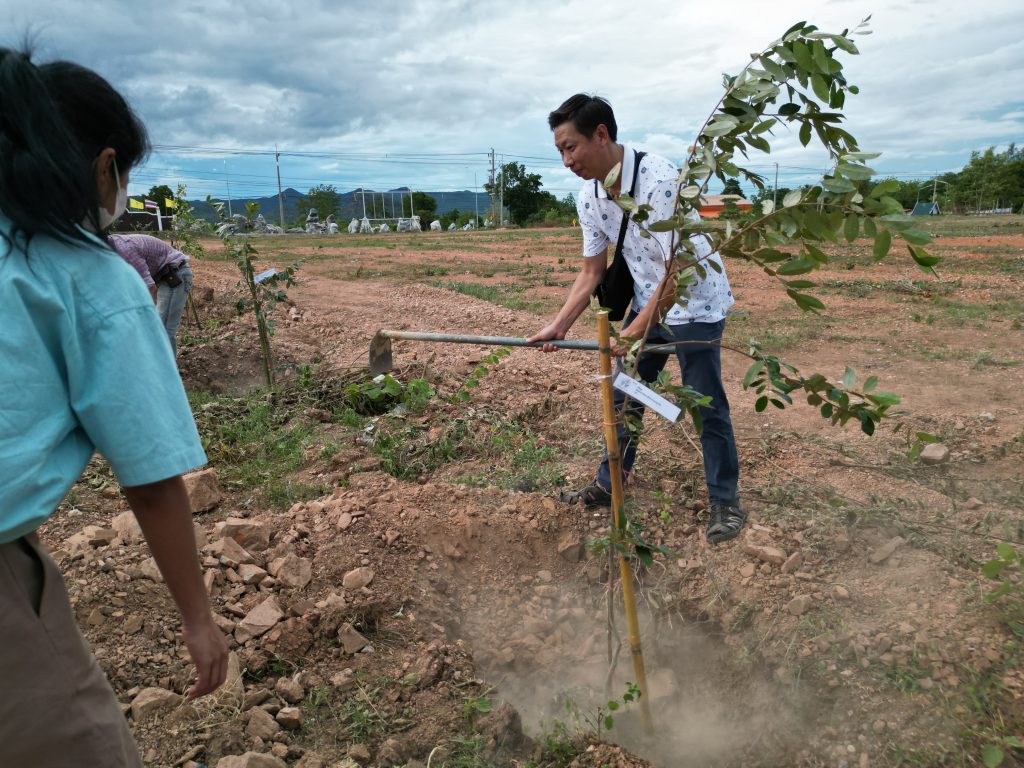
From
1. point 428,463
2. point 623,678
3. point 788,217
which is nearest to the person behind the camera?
point 788,217

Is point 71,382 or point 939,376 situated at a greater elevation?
point 71,382

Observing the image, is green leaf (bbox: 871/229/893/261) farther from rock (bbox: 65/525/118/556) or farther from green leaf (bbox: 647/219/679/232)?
rock (bbox: 65/525/118/556)

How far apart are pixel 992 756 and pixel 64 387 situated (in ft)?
7.08

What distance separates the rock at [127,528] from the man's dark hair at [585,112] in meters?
2.21

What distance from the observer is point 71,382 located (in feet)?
3.35

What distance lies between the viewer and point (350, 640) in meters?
2.39

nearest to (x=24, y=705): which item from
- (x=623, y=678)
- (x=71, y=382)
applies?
(x=71, y=382)

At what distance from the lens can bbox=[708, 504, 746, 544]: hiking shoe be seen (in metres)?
2.89

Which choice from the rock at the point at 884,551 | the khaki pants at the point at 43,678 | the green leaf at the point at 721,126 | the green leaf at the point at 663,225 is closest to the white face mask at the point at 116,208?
the khaki pants at the point at 43,678

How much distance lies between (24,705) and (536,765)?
1.38 m

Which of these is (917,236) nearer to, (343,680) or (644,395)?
(644,395)

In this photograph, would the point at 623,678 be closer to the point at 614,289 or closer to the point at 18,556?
the point at 614,289

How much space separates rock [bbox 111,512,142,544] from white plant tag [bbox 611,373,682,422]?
6.60 ft

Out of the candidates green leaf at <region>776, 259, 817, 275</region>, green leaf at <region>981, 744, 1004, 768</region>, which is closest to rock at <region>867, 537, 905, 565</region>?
green leaf at <region>981, 744, 1004, 768</region>
